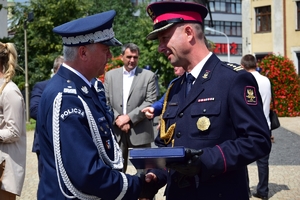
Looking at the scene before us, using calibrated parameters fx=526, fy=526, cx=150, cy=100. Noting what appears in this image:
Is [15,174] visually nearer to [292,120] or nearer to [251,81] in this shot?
[251,81]

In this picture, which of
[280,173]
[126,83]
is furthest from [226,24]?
[126,83]

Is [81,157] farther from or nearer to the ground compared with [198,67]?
nearer to the ground

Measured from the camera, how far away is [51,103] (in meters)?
2.90

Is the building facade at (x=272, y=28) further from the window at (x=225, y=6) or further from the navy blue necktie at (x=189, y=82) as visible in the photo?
the navy blue necktie at (x=189, y=82)

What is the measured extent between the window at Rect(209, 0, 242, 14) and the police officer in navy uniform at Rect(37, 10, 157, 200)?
235ft

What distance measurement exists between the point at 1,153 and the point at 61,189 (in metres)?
2.36

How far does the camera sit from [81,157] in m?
2.76

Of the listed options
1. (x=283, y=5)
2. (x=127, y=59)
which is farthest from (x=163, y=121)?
(x=283, y=5)

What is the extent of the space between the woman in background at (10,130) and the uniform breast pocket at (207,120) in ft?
7.89

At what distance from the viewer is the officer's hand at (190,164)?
281cm

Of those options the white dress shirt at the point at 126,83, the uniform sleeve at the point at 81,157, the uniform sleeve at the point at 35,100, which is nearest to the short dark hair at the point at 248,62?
the white dress shirt at the point at 126,83

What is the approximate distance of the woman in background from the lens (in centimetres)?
496

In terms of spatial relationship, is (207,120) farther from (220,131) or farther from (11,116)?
(11,116)

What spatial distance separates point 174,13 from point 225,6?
73605mm
